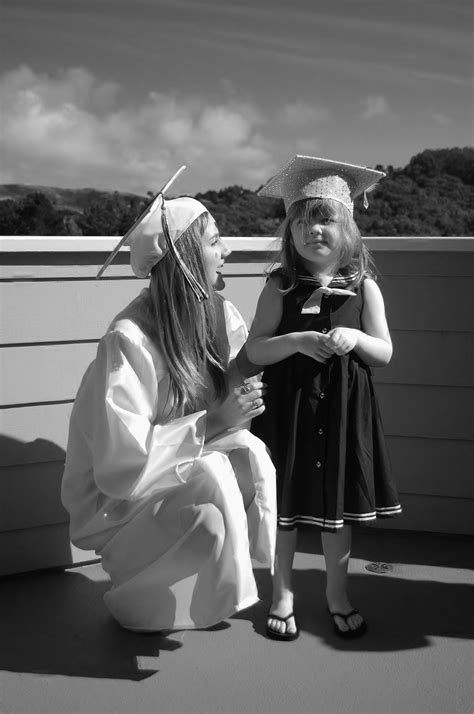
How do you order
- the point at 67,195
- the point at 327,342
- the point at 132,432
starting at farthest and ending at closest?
the point at 67,195
the point at 327,342
the point at 132,432

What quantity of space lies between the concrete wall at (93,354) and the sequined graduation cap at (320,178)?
0.49m

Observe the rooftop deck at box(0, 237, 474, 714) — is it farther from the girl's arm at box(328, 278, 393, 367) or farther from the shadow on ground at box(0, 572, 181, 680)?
the girl's arm at box(328, 278, 393, 367)

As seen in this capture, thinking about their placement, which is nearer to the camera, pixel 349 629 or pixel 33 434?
pixel 349 629

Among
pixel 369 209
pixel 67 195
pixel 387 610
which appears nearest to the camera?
pixel 387 610

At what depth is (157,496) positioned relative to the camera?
2010 mm

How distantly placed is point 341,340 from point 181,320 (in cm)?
43

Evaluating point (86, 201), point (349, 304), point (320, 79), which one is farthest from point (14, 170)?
point (349, 304)

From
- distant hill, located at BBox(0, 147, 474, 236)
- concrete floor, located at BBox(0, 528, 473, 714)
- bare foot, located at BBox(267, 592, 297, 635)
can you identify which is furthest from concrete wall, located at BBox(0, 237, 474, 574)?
distant hill, located at BBox(0, 147, 474, 236)

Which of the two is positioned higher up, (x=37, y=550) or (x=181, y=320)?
(x=181, y=320)

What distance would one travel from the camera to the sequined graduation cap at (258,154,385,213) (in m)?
2.14

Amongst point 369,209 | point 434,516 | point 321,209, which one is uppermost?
point 369,209

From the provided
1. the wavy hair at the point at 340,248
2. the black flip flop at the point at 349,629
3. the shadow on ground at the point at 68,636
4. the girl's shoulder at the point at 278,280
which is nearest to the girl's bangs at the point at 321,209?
the wavy hair at the point at 340,248

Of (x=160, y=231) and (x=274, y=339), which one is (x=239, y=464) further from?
(x=160, y=231)

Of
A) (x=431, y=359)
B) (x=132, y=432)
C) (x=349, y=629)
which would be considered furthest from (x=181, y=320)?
(x=431, y=359)
